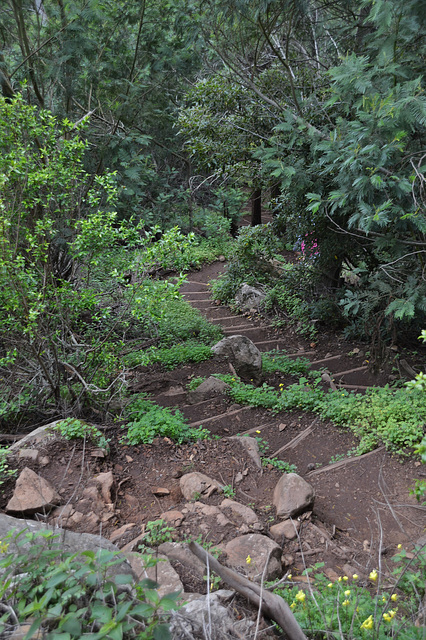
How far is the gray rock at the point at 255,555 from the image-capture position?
2588mm

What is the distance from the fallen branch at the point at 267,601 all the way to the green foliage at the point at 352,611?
8cm

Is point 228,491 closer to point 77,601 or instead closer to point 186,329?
point 77,601

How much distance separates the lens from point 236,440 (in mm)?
4328

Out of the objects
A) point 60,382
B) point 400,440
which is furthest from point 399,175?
point 60,382

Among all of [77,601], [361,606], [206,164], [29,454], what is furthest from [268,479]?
[206,164]

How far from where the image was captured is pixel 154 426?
428 cm

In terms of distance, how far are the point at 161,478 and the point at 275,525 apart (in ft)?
3.38

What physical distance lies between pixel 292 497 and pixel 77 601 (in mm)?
2068

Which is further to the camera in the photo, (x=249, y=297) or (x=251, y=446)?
(x=249, y=297)

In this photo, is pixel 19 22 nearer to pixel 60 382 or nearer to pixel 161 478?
pixel 60 382

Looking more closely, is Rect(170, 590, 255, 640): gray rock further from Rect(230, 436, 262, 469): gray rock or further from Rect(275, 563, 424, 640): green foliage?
Rect(230, 436, 262, 469): gray rock

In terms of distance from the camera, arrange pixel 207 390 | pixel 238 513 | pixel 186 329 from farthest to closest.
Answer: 1. pixel 186 329
2. pixel 207 390
3. pixel 238 513

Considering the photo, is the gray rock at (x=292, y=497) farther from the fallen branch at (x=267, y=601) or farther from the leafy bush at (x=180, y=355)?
the leafy bush at (x=180, y=355)

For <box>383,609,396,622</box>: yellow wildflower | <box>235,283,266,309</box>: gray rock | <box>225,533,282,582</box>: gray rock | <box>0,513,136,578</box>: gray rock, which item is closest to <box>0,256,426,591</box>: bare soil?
<box>225,533,282,582</box>: gray rock
